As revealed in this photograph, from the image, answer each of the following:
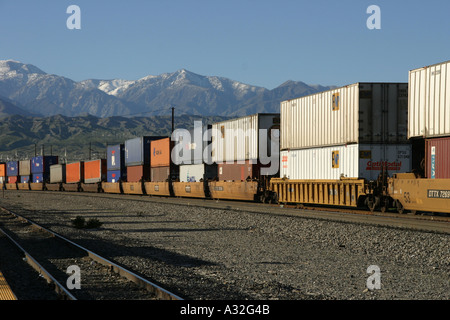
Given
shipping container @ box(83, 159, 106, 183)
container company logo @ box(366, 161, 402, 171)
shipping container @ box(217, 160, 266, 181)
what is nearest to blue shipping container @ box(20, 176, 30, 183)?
shipping container @ box(83, 159, 106, 183)

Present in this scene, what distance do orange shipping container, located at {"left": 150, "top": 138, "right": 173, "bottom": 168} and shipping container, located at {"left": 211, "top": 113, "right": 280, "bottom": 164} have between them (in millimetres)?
8246

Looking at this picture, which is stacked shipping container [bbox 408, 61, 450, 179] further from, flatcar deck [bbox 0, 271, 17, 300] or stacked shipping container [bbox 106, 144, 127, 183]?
stacked shipping container [bbox 106, 144, 127, 183]

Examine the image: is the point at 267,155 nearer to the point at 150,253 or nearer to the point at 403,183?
the point at 403,183

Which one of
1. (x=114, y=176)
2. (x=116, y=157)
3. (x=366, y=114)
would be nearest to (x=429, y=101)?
(x=366, y=114)

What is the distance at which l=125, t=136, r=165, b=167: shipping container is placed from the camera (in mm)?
51688

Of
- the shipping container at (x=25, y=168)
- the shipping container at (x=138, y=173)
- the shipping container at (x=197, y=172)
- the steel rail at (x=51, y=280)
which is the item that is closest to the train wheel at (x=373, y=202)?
the steel rail at (x=51, y=280)

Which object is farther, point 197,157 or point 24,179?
point 24,179

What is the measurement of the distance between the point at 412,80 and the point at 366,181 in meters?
4.99

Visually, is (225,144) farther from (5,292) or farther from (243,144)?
(5,292)

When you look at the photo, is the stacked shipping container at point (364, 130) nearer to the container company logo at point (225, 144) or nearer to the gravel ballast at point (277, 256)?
the gravel ballast at point (277, 256)

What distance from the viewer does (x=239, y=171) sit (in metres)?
36.0

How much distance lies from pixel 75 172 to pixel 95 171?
7.29 meters

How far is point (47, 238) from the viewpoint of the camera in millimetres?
19141

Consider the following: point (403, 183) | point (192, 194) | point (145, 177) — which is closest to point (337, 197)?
point (403, 183)
